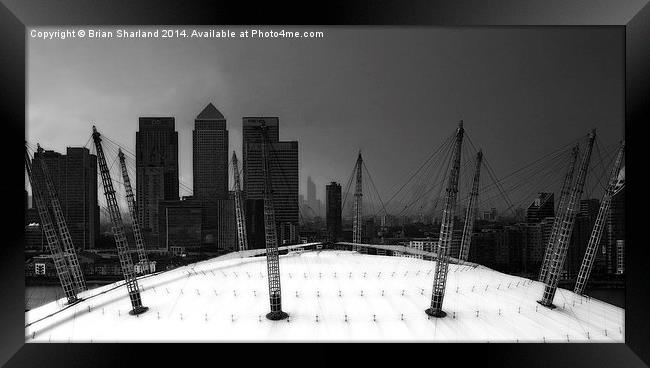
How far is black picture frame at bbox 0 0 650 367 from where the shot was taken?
865 centimetres

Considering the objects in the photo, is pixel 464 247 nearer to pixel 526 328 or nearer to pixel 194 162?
pixel 526 328

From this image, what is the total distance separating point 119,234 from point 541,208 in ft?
64.2

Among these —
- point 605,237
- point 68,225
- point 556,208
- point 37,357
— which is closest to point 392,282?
point 556,208

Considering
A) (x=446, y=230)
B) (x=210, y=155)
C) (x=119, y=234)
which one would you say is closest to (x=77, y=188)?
(x=119, y=234)

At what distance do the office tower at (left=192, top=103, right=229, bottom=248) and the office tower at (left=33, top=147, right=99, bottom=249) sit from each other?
14.3 feet

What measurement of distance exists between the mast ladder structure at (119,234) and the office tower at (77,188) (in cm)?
173

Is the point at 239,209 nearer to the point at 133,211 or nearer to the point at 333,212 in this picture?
the point at 333,212

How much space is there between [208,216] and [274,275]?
12.8m

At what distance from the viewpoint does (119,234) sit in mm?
11273

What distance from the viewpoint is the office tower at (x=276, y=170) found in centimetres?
1237

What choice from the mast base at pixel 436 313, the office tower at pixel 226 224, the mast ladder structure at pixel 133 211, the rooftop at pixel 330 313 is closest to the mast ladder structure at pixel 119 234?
the rooftop at pixel 330 313

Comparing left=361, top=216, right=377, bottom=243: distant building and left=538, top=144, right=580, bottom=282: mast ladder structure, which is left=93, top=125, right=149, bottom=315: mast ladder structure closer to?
left=361, top=216, right=377, bottom=243: distant building
